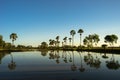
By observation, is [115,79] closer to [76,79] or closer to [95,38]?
[76,79]

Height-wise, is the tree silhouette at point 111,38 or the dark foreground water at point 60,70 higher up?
the tree silhouette at point 111,38

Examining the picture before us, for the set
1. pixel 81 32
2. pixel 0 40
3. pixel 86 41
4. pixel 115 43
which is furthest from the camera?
pixel 86 41

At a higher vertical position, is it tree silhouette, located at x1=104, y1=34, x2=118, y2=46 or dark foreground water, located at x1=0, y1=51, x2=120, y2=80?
tree silhouette, located at x1=104, y1=34, x2=118, y2=46

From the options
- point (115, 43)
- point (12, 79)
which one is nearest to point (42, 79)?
point (12, 79)

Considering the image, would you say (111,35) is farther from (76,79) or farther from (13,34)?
(76,79)

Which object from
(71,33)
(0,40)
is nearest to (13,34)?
(0,40)

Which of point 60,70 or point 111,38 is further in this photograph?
point 111,38

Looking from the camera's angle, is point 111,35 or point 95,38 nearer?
point 111,35

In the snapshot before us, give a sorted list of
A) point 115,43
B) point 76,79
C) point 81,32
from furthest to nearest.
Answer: point 115,43, point 81,32, point 76,79

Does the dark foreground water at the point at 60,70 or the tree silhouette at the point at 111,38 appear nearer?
the dark foreground water at the point at 60,70

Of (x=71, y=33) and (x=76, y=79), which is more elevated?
(x=71, y=33)

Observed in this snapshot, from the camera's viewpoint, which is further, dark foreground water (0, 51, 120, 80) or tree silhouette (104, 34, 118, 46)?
tree silhouette (104, 34, 118, 46)

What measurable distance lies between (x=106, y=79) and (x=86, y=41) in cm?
17629

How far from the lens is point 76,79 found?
19516 millimetres
